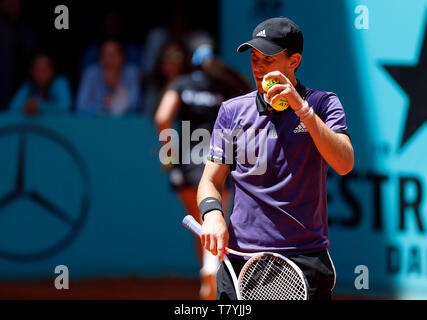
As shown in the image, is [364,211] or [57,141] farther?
[57,141]

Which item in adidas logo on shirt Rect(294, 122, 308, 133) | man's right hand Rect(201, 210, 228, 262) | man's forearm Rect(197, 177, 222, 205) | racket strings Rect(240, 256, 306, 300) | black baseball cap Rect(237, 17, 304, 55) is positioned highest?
black baseball cap Rect(237, 17, 304, 55)

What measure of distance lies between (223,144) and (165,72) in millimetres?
5675

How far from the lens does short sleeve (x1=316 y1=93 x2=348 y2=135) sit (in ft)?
10.4

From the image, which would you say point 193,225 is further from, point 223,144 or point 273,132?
point 273,132

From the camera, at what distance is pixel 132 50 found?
9586 mm

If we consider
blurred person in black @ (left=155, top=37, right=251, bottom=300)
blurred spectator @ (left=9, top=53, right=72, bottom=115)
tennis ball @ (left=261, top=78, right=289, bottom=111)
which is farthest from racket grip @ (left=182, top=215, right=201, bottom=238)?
blurred spectator @ (left=9, top=53, right=72, bottom=115)

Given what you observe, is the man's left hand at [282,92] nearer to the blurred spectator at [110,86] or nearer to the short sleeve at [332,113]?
the short sleeve at [332,113]

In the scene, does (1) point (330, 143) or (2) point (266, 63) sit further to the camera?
(2) point (266, 63)

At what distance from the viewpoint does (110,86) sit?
29.5ft

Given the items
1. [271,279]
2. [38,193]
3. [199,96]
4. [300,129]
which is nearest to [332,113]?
[300,129]

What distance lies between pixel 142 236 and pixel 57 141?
1.33m

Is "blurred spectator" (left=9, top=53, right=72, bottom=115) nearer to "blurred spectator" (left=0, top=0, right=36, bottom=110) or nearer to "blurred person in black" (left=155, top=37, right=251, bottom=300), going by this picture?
"blurred spectator" (left=0, top=0, right=36, bottom=110)
